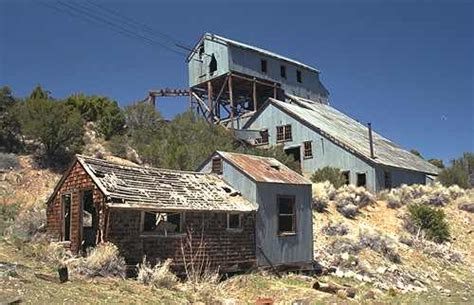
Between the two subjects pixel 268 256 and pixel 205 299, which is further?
pixel 268 256

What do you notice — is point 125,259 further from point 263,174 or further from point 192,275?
point 263,174

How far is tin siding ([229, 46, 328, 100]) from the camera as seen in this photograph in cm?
4775

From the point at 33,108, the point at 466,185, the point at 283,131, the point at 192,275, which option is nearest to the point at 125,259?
the point at 192,275

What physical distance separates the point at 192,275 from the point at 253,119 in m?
30.5

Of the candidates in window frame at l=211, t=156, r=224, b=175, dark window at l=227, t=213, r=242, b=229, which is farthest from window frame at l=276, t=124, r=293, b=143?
dark window at l=227, t=213, r=242, b=229

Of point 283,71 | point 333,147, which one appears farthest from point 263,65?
point 333,147

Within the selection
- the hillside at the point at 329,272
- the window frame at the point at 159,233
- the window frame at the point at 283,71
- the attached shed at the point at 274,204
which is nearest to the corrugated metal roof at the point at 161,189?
the window frame at the point at 159,233

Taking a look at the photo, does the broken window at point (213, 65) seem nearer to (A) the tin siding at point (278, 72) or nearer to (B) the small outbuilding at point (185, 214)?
(A) the tin siding at point (278, 72)

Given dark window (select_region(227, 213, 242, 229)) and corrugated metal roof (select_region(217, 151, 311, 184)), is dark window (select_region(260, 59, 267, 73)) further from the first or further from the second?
dark window (select_region(227, 213, 242, 229))

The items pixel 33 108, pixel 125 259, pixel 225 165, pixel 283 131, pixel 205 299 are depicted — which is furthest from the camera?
pixel 283 131

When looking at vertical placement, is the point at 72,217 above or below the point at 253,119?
below

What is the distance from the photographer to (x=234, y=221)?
18.9 meters

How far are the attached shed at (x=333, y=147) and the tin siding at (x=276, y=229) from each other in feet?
55.5

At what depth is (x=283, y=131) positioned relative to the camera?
140ft
